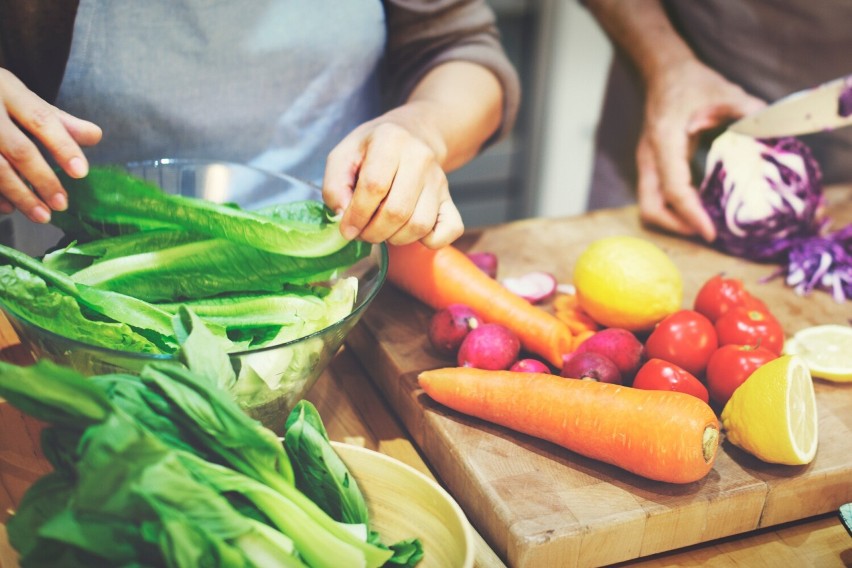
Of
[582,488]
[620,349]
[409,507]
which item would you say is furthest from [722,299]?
[409,507]

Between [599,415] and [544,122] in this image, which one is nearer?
[599,415]

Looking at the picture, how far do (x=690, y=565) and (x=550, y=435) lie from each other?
0.74 feet

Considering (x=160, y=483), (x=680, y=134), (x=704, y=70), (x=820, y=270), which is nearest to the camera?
(x=160, y=483)

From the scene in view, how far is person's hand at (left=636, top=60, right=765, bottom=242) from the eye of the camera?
1656 millimetres

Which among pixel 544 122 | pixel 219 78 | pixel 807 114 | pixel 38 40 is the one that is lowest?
pixel 544 122

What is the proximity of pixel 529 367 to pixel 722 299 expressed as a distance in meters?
0.36

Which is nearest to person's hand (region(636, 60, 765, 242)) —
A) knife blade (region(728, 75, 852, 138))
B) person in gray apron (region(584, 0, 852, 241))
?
person in gray apron (region(584, 0, 852, 241))

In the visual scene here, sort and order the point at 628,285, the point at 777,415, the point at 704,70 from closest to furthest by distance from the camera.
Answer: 1. the point at 777,415
2. the point at 628,285
3. the point at 704,70

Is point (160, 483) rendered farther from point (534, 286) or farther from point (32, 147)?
point (534, 286)

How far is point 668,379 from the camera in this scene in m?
1.06

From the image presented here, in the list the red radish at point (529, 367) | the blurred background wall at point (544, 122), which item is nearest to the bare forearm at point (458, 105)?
the red radish at point (529, 367)

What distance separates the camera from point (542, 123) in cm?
345

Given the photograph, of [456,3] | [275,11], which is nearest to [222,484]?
[275,11]

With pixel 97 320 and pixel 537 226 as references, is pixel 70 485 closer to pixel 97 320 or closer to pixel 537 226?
pixel 97 320
